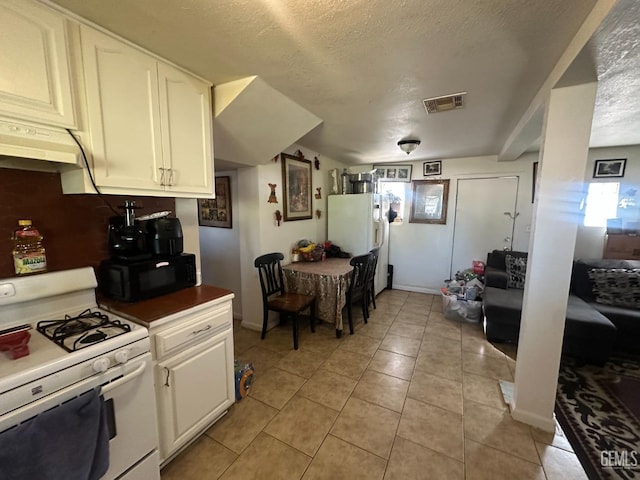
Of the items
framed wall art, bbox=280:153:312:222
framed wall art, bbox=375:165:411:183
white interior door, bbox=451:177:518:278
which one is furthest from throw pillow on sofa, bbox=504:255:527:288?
framed wall art, bbox=280:153:312:222

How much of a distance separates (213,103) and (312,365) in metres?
2.32

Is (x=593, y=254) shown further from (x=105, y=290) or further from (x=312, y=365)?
(x=105, y=290)

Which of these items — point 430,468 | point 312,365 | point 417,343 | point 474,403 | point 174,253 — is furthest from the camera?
point 417,343

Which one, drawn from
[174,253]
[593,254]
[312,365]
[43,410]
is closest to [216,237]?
[174,253]

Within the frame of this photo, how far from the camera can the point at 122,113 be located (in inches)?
53.2

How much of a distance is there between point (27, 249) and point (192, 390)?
1.10 metres

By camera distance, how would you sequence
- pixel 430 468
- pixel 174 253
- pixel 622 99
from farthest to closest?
1. pixel 622 99
2. pixel 174 253
3. pixel 430 468

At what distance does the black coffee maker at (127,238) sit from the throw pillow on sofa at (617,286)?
425cm

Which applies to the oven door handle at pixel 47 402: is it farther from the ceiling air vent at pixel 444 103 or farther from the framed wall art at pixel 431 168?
the framed wall art at pixel 431 168

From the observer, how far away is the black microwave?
144cm

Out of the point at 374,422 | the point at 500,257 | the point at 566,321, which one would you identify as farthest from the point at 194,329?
the point at 500,257

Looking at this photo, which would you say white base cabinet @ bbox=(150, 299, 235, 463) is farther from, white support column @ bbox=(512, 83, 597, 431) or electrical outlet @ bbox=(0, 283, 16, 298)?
white support column @ bbox=(512, 83, 597, 431)

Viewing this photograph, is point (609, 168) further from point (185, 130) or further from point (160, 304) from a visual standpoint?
point (160, 304)

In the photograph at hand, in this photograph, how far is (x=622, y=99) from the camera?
1788 mm
